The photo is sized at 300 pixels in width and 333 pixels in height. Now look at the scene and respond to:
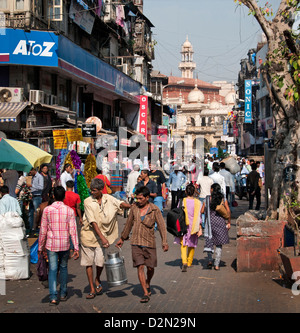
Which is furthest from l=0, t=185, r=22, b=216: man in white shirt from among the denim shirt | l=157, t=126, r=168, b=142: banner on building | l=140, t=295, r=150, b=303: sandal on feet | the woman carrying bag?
l=157, t=126, r=168, b=142: banner on building

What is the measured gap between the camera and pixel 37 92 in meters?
19.4

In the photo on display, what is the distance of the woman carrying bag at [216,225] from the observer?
936 centimetres

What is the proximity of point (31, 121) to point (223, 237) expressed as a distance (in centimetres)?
1087

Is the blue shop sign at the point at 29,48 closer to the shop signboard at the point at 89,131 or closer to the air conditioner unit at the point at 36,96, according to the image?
the air conditioner unit at the point at 36,96

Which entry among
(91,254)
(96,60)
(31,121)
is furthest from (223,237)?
(96,60)

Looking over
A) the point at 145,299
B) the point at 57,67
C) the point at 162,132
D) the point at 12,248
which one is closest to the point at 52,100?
the point at 57,67

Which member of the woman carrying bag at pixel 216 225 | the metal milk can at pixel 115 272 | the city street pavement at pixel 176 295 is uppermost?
the woman carrying bag at pixel 216 225

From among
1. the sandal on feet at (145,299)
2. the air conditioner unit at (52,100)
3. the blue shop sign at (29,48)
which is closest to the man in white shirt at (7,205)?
the sandal on feet at (145,299)

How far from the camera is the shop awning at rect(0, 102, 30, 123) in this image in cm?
1652

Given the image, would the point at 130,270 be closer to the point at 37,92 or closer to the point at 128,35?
the point at 37,92

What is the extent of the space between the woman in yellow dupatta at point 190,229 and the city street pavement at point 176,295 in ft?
0.87

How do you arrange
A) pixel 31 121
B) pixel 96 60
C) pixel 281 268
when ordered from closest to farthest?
pixel 281 268, pixel 31 121, pixel 96 60

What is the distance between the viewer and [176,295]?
7500 mm
